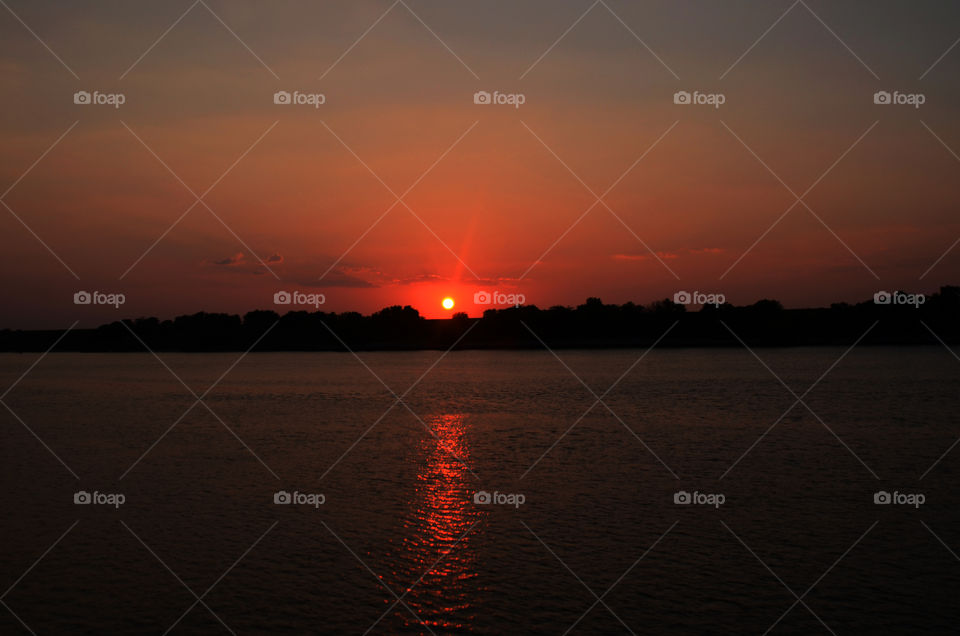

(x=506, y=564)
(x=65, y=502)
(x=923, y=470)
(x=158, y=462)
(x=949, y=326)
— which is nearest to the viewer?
(x=506, y=564)

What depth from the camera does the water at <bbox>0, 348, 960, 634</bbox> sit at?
14094mm

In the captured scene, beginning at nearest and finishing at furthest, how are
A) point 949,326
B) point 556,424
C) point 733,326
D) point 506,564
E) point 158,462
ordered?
point 506,564 < point 158,462 < point 556,424 < point 949,326 < point 733,326

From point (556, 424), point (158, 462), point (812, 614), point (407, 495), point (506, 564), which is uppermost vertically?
point (556, 424)

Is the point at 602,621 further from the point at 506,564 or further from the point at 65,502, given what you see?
the point at 65,502

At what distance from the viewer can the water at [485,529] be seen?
1409 cm

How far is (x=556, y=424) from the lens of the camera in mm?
41531

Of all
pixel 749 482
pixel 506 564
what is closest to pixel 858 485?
pixel 749 482

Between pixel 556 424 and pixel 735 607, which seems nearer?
pixel 735 607

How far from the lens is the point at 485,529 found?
19500mm

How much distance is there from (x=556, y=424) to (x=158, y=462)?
792 inches

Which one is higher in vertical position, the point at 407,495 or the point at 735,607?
the point at 407,495

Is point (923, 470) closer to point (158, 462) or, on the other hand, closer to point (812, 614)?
point (812, 614)

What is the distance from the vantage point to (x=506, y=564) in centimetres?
1669

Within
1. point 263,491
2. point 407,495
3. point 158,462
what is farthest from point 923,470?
point 158,462
